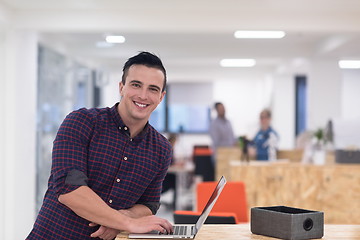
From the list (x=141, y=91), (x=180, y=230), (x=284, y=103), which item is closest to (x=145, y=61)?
(x=141, y=91)

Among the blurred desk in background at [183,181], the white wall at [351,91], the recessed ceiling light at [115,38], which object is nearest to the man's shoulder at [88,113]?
the recessed ceiling light at [115,38]

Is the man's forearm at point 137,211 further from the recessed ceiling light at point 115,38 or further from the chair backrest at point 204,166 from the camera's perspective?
the chair backrest at point 204,166

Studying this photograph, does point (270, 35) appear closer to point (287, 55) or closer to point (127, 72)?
point (287, 55)

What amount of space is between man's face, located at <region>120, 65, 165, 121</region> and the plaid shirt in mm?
114

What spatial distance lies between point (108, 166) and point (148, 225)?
326 millimetres

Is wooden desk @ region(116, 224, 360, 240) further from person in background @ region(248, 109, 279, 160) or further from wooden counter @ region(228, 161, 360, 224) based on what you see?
person in background @ region(248, 109, 279, 160)

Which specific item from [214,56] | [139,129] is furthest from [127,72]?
[214,56]

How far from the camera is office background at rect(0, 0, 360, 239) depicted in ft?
25.2

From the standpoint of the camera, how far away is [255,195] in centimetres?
773

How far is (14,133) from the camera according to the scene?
7.71m

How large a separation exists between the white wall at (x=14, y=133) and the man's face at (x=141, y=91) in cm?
522

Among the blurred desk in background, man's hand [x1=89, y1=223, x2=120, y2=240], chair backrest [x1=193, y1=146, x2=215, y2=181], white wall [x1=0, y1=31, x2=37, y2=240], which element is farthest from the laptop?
chair backrest [x1=193, y1=146, x2=215, y2=181]

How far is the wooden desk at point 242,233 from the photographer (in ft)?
8.64

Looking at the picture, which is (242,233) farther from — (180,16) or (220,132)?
(220,132)
